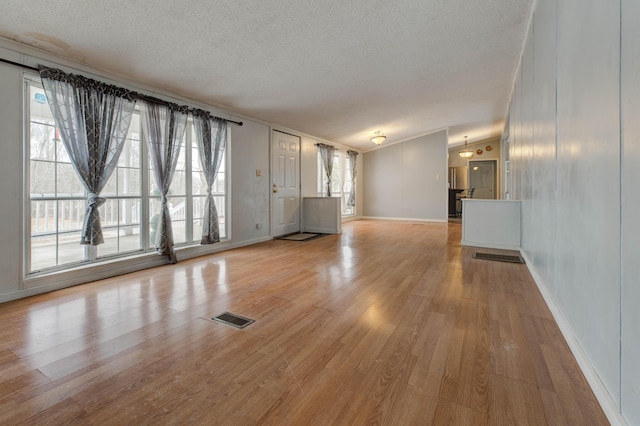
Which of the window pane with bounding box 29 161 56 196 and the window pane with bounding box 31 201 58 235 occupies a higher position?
the window pane with bounding box 29 161 56 196

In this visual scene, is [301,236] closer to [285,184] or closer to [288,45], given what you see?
[285,184]

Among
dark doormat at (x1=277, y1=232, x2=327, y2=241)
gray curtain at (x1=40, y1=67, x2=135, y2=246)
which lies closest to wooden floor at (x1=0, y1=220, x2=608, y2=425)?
gray curtain at (x1=40, y1=67, x2=135, y2=246)

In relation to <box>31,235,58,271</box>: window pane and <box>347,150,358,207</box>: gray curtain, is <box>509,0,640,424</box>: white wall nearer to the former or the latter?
<box>31,235,58,271</box>: window pane

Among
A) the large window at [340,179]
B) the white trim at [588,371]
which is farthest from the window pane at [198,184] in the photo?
the white trim at [588,371]

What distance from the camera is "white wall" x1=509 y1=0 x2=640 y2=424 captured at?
106cm

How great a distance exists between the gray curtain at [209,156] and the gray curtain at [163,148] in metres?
0.35

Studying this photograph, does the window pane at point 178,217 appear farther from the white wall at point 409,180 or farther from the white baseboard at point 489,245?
the white wall at point 409,180

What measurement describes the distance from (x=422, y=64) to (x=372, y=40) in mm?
1125

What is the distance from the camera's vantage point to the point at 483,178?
37.2 feet

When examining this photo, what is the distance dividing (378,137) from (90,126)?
5.90 meters

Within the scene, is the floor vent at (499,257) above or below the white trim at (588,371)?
above

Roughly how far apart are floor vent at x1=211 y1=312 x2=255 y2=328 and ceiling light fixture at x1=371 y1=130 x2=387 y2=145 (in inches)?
243

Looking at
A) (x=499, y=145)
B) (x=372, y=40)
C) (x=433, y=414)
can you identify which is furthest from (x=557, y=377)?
(x=499, y=145)

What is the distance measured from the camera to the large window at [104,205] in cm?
282
